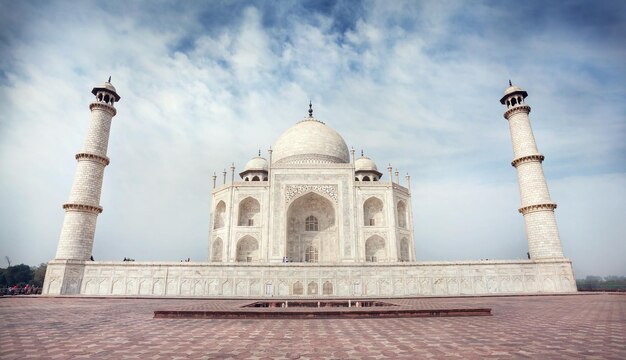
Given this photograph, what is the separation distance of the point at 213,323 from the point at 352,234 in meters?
16.3

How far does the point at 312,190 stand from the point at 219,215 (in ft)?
22.8

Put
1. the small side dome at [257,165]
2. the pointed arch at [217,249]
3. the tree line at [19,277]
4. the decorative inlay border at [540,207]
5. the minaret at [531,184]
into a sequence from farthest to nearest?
the tree line at [19,277], the small side dome at [257,165], the pointed arch at [217,249], the decorative inlay border at [540,207], the minaret at [531,184]

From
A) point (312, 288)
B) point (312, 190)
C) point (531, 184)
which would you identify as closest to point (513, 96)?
point (531, 184)

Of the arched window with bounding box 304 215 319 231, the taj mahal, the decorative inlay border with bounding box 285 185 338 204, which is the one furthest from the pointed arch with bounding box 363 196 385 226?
the arched window with bounding box 304 215 319 231

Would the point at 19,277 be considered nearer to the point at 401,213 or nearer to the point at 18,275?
the point at 18,275

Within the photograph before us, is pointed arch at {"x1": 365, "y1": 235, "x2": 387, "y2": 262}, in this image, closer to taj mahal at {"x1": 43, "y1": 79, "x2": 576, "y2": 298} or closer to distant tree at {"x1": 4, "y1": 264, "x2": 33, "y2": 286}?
taj mahal at {"x1": 43, "y1": 79, "x2": 576, "y2": 298}

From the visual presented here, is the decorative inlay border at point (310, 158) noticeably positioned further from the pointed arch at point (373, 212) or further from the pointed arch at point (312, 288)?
the pointed arch at point (312, 288)

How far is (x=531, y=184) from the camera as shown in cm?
1900

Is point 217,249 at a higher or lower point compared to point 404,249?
higher

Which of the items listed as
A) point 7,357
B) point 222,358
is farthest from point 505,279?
point 7,357

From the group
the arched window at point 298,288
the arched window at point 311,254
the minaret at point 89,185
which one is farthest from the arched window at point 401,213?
the minaret at point 89,185

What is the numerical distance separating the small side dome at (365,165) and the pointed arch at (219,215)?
36.4 ft

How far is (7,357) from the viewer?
11.6 feet

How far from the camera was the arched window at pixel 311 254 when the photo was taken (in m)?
23.7
